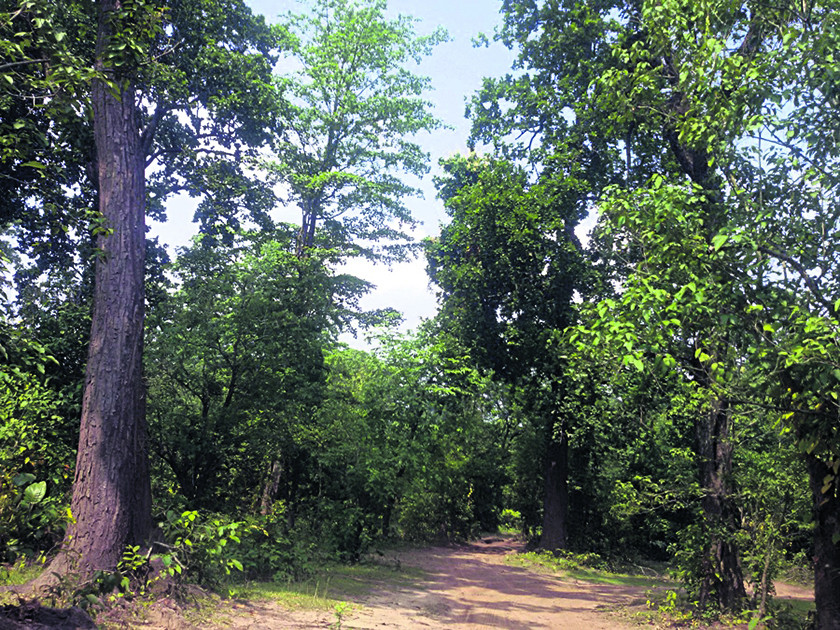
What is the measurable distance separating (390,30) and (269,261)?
16.0m

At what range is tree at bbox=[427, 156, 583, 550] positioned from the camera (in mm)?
17594

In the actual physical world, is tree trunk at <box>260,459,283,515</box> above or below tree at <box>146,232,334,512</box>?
below

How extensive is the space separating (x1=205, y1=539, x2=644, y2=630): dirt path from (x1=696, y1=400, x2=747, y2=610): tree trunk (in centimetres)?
171

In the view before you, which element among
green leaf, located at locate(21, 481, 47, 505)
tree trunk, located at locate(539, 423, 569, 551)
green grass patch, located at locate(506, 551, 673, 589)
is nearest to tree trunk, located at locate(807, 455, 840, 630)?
green leaf, located at locate(21, 481, 47, 505)

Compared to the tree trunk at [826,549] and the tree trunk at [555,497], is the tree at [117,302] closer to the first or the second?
the tree trunk at [826,549]

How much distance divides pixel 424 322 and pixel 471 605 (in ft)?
44.7

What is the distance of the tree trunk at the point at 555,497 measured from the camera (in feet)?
66.9

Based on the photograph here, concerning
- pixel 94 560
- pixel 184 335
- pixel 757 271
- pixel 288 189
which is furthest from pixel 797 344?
pixel 288 189

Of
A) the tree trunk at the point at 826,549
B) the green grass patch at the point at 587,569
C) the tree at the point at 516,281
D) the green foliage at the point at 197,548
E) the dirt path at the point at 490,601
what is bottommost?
the green grass patch at the point at 587,569

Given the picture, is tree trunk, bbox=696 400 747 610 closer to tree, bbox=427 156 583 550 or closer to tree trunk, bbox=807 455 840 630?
tree trunk, bbox=807 455 840 630

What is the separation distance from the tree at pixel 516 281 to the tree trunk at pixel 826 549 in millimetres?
10128

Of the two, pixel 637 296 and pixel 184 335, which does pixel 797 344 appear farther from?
pixel 184 335

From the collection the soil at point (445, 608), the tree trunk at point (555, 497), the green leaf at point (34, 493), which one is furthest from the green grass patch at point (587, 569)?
the green leaf at point (34, 493)

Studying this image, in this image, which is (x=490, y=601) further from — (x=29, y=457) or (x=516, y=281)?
(x=516, y=281)
